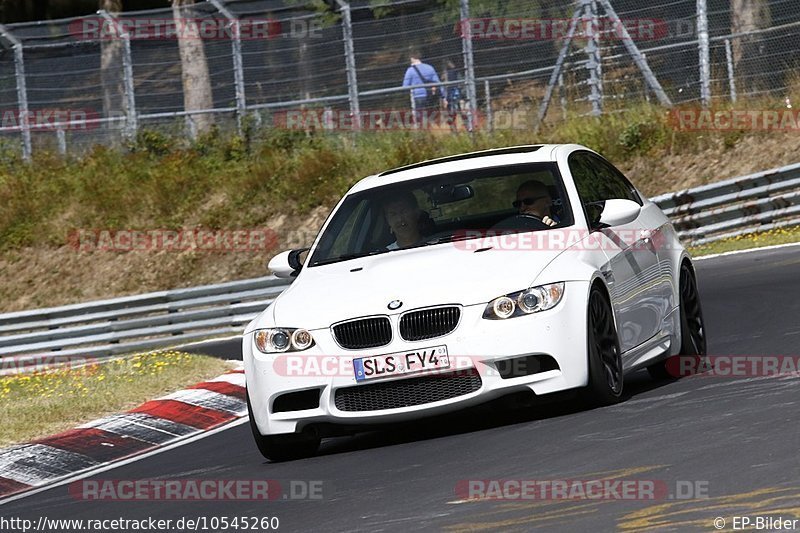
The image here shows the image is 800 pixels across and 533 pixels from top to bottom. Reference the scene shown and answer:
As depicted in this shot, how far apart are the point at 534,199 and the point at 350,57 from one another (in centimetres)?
1570

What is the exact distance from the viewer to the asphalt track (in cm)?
575

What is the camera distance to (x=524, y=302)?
7.97 meters

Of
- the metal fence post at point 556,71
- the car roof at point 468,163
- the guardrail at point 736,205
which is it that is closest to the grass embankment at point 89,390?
the car roof at point 468,163

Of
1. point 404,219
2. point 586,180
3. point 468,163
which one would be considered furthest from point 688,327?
point 404,219

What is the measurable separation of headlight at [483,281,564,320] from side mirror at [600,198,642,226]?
0.98 metres

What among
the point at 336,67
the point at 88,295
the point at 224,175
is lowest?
the point at 88,295

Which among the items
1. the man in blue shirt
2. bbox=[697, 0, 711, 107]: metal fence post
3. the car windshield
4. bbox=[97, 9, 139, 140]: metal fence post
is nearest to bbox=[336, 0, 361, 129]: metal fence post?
the man in blue shirt

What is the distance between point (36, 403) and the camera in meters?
11.9

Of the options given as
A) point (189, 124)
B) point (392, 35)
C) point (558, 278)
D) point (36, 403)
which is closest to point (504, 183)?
point (392, 35)

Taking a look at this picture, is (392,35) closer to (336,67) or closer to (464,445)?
(336,67)

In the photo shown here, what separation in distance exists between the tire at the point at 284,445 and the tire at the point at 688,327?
94.3 inches

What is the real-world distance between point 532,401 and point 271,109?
1870cm

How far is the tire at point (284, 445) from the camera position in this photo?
8.40 m

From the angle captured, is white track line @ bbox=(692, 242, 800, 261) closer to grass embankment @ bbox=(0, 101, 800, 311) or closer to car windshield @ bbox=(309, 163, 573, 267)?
grass embankment @ bbox=(0, 101, 800, 311)
